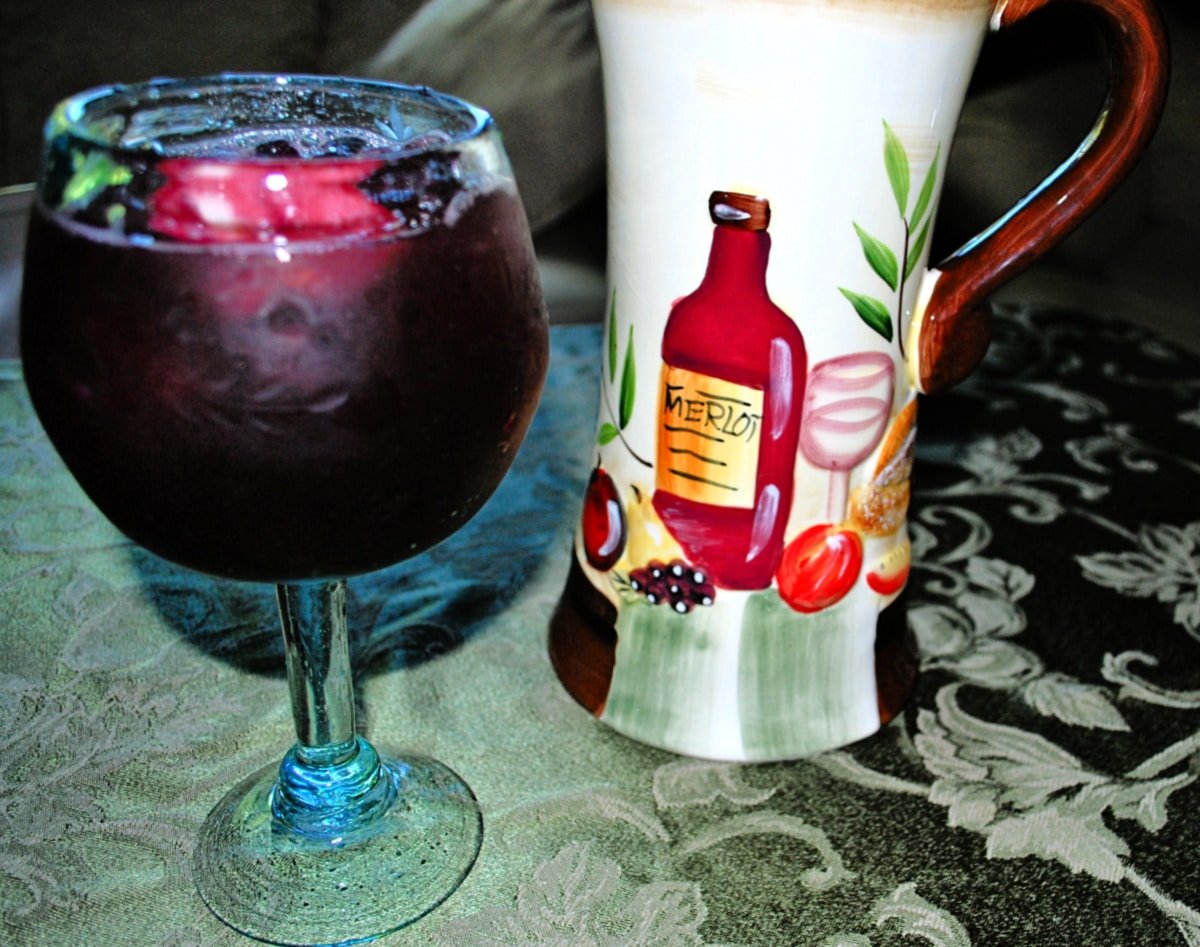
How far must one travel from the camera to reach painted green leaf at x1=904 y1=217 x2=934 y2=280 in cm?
41

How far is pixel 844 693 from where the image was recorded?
454mm

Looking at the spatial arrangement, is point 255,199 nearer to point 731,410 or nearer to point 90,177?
point 90,177

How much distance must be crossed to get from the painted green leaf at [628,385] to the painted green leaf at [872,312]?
0.08 m

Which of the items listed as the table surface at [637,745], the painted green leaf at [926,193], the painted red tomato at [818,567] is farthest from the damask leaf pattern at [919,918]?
the painted green leaf at [926,193]

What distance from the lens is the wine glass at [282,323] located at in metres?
0.28

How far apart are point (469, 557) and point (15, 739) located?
200 mm

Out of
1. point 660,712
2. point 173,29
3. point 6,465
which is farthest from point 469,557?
point 173,29

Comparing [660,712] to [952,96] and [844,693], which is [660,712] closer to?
[844,693]

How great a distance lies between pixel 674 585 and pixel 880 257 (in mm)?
136

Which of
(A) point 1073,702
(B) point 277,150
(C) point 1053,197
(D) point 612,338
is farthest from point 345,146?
(A) point 1073,702

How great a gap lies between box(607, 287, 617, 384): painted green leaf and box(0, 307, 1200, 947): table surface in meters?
0.13

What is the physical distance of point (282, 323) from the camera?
285mm

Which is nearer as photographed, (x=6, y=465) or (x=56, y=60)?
(x=6, y=465)

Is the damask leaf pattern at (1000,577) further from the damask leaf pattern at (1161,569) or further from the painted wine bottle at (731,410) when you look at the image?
the painted wine bottle at (731,410)
